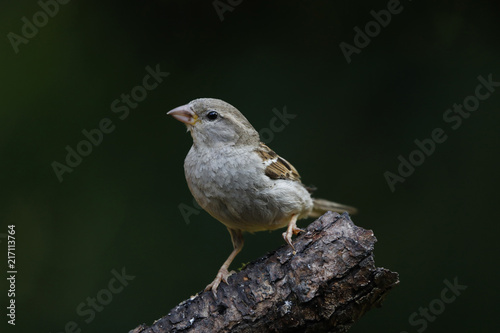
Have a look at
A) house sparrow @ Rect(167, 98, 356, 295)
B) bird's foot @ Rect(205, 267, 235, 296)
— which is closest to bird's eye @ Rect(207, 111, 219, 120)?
house sparrow @ Rect(167, 98, 356, 295)

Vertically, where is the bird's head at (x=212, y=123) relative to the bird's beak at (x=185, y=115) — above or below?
below

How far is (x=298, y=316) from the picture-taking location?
260 centimetres

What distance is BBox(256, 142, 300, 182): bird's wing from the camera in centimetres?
326

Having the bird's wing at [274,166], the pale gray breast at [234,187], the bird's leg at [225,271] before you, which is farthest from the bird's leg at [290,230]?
the bird's leg at [225,271]

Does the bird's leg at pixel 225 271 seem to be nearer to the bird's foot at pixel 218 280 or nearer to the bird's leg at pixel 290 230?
the bird's foot at pixel 218 280

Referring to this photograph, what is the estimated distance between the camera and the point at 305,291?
2.59m

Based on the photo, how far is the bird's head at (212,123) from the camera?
330cm

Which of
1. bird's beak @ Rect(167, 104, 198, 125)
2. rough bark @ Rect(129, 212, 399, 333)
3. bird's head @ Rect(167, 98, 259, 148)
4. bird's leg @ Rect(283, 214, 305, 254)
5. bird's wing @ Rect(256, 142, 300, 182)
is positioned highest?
bird's beak @ Rect(167, 104, 198, 125)

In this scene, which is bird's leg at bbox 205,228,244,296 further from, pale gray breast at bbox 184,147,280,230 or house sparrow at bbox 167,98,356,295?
pale gray breast at bbox 184,147,280,230

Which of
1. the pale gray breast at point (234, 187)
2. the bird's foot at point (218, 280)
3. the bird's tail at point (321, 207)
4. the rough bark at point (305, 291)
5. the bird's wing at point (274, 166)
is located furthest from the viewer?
the bird's tail at point (321, 207)

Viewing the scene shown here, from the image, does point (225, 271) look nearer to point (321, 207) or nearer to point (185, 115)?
point (185, 115)

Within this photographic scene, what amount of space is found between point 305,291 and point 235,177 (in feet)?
2.76

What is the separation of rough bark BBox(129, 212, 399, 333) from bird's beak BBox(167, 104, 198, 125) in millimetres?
1028

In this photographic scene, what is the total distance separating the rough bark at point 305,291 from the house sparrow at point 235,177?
164 millimetres
